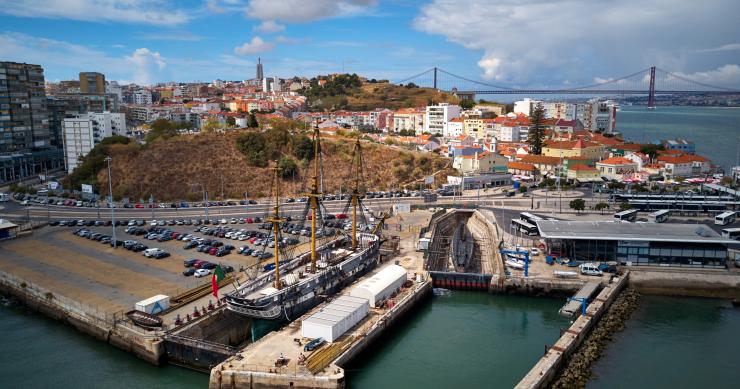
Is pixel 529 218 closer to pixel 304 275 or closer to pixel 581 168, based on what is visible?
pixel 304 275

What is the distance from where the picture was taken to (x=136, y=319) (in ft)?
44.5

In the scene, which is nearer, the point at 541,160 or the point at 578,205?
the point at 578,205

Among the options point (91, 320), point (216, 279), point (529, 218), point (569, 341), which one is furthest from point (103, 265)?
point (529, 218)

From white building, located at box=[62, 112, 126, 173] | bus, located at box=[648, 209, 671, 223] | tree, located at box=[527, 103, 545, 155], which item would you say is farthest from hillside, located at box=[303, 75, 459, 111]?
bus, located at box=[648, 209, 671, 223]

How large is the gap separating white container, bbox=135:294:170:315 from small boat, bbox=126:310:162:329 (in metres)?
0.15

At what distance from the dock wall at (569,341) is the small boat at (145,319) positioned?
890cm

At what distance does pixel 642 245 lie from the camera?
18172 millimetres

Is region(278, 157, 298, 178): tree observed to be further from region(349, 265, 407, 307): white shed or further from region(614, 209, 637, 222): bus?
region(614, 209, 637, 222): bus

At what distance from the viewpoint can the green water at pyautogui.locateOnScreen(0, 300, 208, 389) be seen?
1219cm

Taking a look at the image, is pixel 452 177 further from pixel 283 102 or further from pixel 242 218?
pixel 283 102

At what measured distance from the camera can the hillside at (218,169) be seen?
34.9m

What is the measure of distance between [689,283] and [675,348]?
4083 mm

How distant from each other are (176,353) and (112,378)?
5.01 feet

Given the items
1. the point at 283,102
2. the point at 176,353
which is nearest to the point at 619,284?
the point at 176,353
